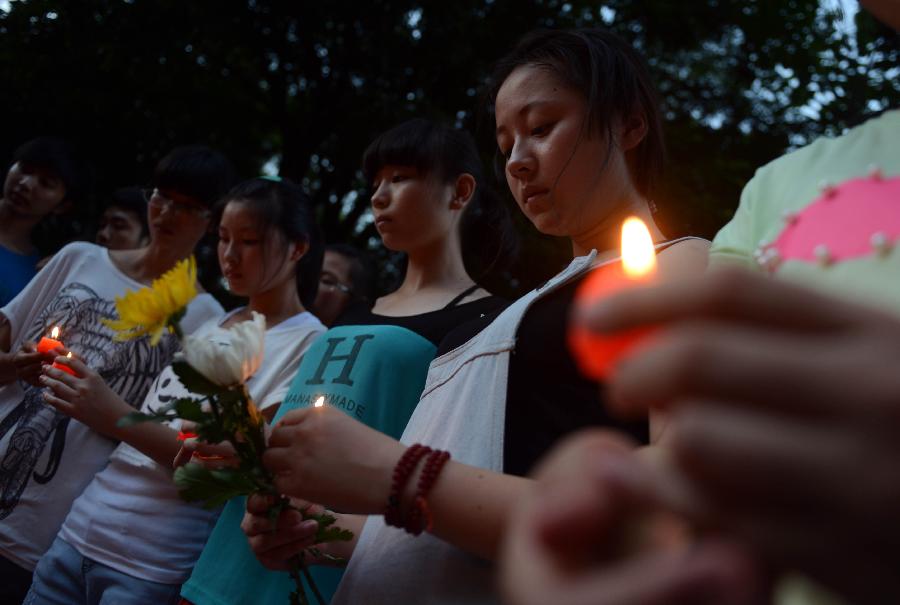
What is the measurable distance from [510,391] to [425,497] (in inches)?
14.9

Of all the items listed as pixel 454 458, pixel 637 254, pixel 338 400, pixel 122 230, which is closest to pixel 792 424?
pixel 637 254

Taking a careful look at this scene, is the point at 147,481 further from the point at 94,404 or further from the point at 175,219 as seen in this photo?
the point at 175,219

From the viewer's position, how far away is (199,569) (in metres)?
2.18

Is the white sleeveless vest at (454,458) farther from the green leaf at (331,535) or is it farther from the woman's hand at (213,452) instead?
the woman's hand at (213,452)

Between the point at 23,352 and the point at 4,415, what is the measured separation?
0.46 meters

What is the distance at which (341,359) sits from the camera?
2271 millimetres

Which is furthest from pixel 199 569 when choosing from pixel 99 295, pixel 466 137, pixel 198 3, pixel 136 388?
pixel 198 3

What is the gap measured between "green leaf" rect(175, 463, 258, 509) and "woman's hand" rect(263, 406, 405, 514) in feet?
0.37

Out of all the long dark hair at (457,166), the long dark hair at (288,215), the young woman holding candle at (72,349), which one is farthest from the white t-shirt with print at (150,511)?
the long dark hair at (457,166)

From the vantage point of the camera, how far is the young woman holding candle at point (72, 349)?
116 inches

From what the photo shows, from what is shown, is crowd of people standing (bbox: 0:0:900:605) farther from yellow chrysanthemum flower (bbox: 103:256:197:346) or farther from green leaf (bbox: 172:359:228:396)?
yellow chrysanthemum flower (bbox: 103:256:197:346)

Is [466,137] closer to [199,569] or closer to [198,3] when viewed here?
[199,569]

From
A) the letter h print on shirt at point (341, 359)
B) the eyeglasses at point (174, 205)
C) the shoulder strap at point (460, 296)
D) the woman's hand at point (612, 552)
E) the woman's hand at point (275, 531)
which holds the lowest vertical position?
the shoulder strap at point (460, 296)

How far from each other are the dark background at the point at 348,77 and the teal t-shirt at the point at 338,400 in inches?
224
